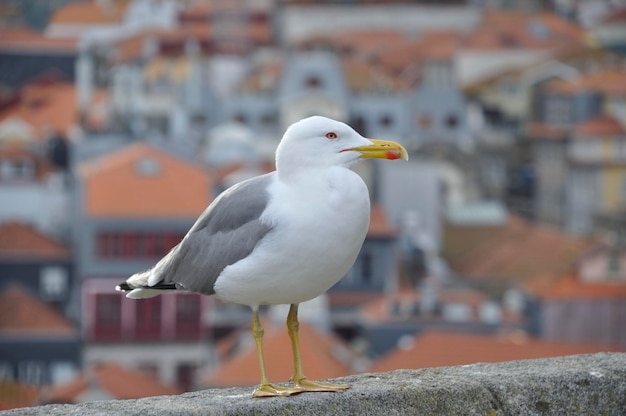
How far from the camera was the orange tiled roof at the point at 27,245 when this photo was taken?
37.3m

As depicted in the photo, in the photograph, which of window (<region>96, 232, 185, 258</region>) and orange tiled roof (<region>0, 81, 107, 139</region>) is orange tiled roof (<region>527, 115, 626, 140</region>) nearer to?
orange tiled roof (<region>0, 81, 107, 139</region>)

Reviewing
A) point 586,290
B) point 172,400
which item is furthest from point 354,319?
point 172,400

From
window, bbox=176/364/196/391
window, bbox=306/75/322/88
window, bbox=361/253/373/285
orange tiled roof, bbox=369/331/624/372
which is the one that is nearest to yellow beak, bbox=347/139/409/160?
orange tiled roof, bbox=369/331/624/372

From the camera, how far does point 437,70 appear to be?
67.5 meters

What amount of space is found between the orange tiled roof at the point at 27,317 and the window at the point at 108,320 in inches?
18.0

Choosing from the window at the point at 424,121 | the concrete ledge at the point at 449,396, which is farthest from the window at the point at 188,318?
the concrete ledge at the point at 449,396

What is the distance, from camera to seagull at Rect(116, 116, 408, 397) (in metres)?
4.89

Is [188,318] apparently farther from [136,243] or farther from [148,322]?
[136,243]

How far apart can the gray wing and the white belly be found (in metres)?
0.04

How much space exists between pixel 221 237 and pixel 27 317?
29.8 m

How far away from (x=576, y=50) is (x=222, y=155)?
2672 cm

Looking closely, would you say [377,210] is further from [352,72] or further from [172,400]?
[172,400]

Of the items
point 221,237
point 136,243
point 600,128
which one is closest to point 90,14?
point 600,128

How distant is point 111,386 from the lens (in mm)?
25547
